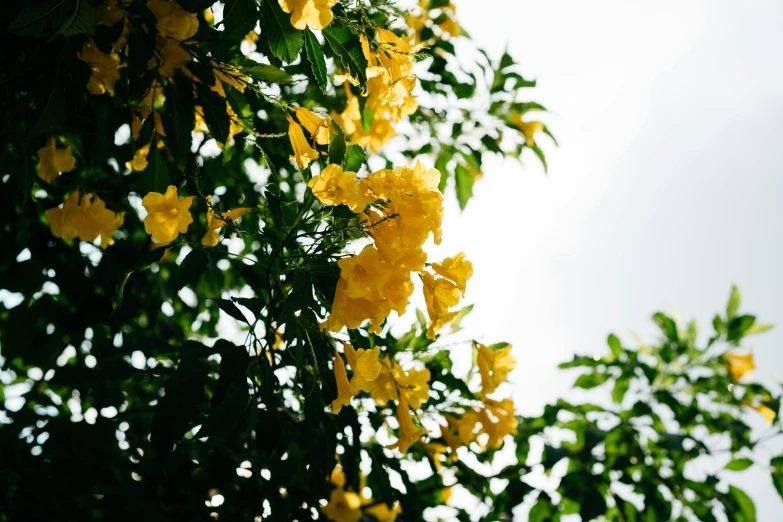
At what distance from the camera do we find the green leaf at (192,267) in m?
1.33

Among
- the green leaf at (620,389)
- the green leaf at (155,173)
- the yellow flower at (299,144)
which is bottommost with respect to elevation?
the green leaf at (620,389)

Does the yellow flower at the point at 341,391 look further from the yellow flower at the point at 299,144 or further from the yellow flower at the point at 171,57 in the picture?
the yellow flower at the point at 171,57

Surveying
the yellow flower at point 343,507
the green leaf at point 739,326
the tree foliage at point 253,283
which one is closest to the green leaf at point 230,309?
the tree foliage at point 253,283

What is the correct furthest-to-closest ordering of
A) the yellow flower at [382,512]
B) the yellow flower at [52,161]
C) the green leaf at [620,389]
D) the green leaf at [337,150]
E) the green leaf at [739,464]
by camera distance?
the green leaf at [620,389], the green leaf at [739,464], the yellow flower at [382,512], the yellow flower at [52,161], the green leaf at [337,150]

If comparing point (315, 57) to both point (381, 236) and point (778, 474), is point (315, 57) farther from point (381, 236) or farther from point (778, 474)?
point (778, 474)

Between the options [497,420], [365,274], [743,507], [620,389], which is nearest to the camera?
[365,274]

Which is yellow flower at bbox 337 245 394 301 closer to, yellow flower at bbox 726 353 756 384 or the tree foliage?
the tree foliage

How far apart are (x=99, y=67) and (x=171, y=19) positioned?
325mm

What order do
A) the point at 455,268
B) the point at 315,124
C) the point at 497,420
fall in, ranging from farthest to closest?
the point at 497,420 < the point at 315,124 < the point at 455,268

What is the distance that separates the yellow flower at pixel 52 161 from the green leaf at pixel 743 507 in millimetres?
2798

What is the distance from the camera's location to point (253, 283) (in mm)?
1731

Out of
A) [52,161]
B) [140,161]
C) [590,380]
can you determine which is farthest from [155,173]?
[590,380]

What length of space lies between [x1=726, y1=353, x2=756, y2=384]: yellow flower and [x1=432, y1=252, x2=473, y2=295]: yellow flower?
8.31 feet

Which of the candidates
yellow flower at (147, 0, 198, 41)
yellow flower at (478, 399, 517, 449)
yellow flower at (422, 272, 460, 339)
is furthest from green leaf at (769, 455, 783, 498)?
yellow flower at (147, 0, 198, 41)
